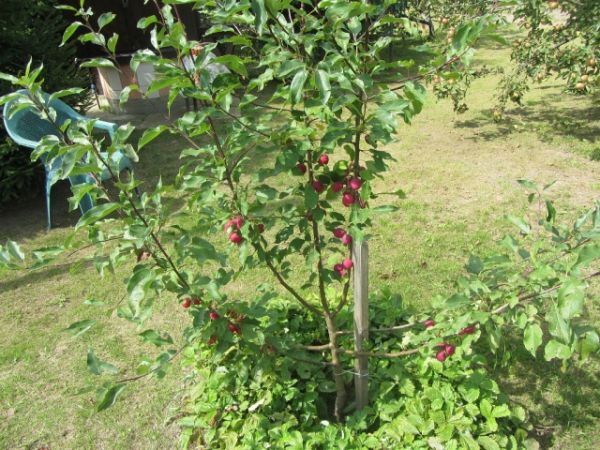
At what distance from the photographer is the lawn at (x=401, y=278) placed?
89.1 inches

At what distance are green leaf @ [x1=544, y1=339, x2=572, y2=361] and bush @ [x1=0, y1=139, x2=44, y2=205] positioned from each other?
435cm

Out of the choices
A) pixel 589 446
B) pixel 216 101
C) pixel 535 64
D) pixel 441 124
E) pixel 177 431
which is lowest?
pixel 589 446

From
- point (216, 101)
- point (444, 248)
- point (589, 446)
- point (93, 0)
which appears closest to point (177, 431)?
point (216, 101)

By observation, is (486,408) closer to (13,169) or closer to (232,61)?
(232,61)

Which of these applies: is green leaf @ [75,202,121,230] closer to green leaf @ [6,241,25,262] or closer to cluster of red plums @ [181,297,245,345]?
green leaf @ [6,241,25,262]

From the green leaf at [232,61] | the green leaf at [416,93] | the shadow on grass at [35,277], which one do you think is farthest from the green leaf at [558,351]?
the shadow on grass at [35,277]

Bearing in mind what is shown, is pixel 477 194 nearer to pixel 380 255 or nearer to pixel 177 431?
pixel 380 255

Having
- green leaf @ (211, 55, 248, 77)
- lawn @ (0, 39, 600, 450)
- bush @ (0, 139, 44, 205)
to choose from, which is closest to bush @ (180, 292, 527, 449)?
lawn @ (0, 39, 600, 450)

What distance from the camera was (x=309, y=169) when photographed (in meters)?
1.46

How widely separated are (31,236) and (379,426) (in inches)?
136

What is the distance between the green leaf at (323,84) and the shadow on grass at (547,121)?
478cm

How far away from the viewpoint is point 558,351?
1.13 meters

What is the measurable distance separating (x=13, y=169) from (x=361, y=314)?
3.77m

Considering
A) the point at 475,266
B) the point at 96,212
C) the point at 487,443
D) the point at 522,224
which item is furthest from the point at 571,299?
the point at 96,212
